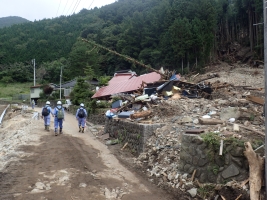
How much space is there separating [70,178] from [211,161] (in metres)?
3.72

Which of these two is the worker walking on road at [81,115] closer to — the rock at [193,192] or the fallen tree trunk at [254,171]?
the rock at [193,192]

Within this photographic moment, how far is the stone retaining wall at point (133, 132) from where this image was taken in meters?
10.3

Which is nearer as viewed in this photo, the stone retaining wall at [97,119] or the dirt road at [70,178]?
the dirt road at [70,178]

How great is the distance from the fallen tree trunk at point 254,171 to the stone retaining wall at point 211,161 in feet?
0.75

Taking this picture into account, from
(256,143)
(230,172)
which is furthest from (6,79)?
(256,143)

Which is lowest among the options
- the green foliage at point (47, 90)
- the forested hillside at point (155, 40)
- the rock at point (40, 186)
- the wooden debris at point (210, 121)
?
the rock at point (40, 186)

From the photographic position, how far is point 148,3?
2494 inches

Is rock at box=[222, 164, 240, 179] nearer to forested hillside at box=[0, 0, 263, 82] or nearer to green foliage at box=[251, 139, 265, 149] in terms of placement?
green foliage at box=[251, 139, 265, 149]


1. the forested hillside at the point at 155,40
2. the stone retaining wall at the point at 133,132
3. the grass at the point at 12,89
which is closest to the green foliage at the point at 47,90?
the forested hillside at the point at 155,40

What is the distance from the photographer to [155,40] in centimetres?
4688

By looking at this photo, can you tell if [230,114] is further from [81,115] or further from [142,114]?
[81,115]

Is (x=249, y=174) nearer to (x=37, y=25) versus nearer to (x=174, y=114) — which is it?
(x=174, y=114)

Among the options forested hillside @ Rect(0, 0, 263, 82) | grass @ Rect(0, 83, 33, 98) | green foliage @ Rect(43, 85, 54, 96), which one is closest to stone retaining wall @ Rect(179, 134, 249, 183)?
forested hillside @ Rect(0, 0, 263, 82)

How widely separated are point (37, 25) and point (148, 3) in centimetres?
5157
